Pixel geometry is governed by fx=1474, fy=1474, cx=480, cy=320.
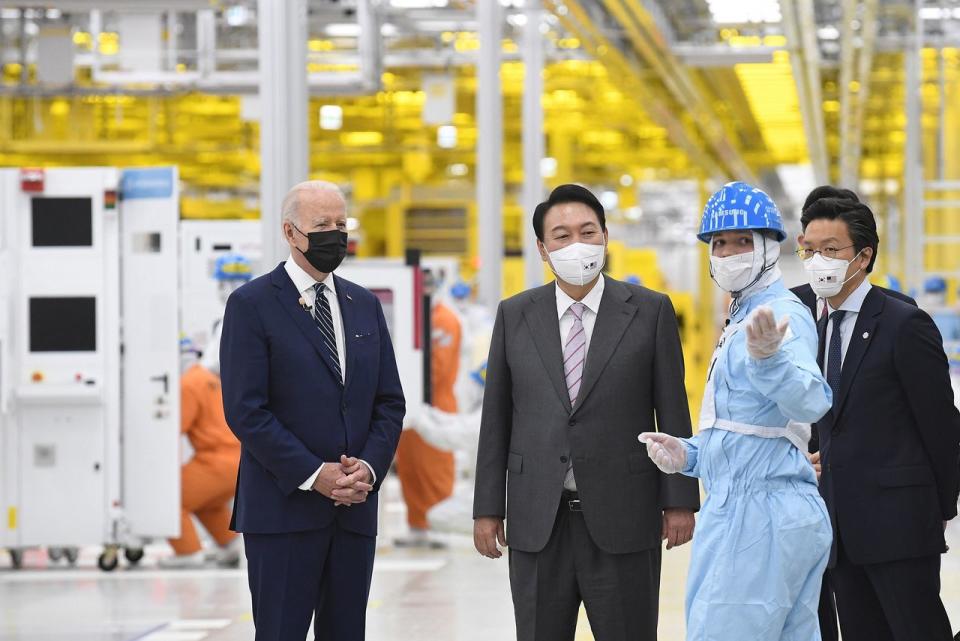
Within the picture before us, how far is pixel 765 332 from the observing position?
9.67 ft

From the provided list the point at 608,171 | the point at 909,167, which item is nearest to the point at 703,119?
the point at 909,167

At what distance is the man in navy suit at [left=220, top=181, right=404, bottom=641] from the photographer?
3734 mm

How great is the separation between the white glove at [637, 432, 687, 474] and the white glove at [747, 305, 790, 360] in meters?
0.38

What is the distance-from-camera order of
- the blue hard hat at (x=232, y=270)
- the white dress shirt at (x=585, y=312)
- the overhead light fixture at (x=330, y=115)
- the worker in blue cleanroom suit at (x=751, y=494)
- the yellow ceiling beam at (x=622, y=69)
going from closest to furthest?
the worker in blue cleanroom suit at (x=751, y=494) → the white dress shirt at (x=585, y=312) → the blue hard hat at (x=232, y=270) → the yellow ceiling beam at (x=622, y=69) → the overhead light fixture at (x=330, y=115)

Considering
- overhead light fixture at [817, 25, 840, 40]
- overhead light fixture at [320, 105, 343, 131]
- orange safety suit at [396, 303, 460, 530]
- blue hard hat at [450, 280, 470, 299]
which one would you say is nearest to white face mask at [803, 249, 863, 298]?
orange safety suit at [396, 303, 460, 530]

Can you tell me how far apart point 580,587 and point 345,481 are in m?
0.65

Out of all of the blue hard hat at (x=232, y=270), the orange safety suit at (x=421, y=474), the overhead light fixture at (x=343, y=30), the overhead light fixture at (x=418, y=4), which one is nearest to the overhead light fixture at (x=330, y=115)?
the overhead light fixture at (x=343, y=30)

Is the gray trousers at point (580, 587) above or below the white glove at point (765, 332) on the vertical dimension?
below

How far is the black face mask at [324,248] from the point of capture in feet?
12.7

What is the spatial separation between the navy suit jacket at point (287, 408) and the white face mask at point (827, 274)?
3.89 ft

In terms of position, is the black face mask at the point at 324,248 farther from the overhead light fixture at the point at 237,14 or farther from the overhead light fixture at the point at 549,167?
the overhead light fixture at the point at 549,167

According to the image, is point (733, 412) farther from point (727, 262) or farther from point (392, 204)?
point (392, 204)

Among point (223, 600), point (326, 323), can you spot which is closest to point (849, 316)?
point (326, 323)

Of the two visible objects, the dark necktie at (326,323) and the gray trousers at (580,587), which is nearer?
the gray trousers at (580,587)
